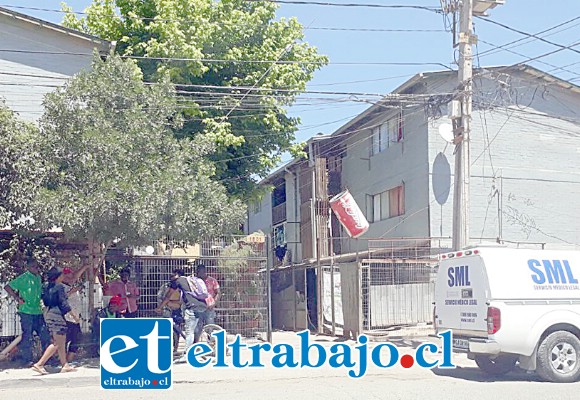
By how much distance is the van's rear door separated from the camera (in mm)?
10727

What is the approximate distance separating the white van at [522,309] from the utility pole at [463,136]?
3377mm

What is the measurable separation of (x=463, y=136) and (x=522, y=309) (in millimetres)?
5094

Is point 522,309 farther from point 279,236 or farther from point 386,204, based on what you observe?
point 279,236

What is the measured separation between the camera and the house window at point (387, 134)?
21.6m

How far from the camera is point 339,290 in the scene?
1903 centimetres

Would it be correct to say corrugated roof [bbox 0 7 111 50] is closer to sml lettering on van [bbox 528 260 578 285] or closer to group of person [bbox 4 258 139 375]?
group of person [bbox 4 258 139 375]

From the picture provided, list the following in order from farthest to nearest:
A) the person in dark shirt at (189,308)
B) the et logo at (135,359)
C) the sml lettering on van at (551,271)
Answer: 1. the person in dark shirt at (189,308)
2. the sml lettering on van at (551,271)
3. the et logo at (135,359)

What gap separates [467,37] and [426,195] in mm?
6141

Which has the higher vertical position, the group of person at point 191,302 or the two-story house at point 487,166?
the two-story house at point 487,166

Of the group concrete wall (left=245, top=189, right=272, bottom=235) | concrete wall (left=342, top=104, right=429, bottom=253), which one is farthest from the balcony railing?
concrete wall (left=342, top=104, right=429, bottom=253)

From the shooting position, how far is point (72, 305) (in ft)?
39.8

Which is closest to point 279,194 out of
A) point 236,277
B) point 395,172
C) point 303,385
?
point 395,172

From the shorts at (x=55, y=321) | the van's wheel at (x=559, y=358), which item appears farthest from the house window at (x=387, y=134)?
the shorts at (x=55, y=321)

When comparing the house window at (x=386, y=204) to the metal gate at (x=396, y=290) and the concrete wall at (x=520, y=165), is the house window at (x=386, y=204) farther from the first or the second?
the metal gate at (x=396, y=290)
